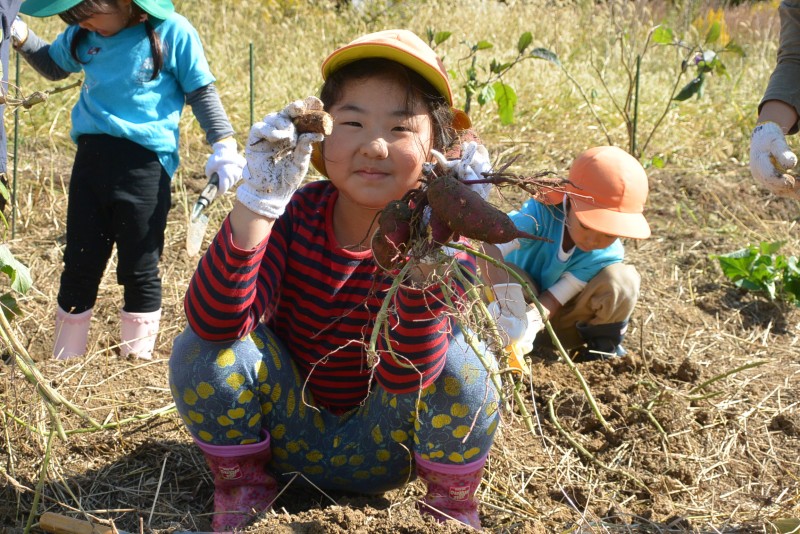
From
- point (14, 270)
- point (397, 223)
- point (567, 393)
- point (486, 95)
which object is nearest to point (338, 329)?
point (397, 223)

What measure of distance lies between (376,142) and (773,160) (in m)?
1.11

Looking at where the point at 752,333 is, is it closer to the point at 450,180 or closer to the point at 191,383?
the point at 450,180

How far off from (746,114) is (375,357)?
4.19 metres

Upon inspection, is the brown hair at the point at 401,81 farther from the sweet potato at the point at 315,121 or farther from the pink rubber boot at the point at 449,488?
the pink rubber boot at the point at 449,488

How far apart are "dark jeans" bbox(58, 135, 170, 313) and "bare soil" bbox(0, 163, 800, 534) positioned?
0.18 m

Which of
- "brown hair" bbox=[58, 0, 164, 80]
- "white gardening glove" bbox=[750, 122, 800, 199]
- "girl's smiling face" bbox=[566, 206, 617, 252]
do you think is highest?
"white gardening glove" bbox=[750, 122, 800, 199]

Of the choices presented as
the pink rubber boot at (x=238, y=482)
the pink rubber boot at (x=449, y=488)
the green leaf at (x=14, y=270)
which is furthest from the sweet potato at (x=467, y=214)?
the green leaf at (x=14, y=270)

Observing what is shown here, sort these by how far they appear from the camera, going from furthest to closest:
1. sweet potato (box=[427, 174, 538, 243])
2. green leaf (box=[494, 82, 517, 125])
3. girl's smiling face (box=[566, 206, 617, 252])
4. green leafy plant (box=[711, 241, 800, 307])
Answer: green leaf (box=[494, 82, 517, 125]), green leafy plant (box=[711, 241, 800, 307]), girl's smiling face (box=[566, 206, 617, 252]), sweet potato (box=[427, 174, 538, 243])

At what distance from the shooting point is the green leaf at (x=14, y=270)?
65.7 inches

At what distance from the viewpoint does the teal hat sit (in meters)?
2.21

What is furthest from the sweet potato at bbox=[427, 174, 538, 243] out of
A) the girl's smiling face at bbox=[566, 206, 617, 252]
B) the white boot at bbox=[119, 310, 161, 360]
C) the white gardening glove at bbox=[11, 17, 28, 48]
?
the white gardening glove at bbox=[11, 17, 28, 48]

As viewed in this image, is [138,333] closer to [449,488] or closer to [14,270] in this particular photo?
[14,270]

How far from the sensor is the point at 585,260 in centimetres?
277

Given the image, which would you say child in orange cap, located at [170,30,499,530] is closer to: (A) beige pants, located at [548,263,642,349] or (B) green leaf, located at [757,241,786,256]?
(A) beige pants, located at [548,263,642,349]
